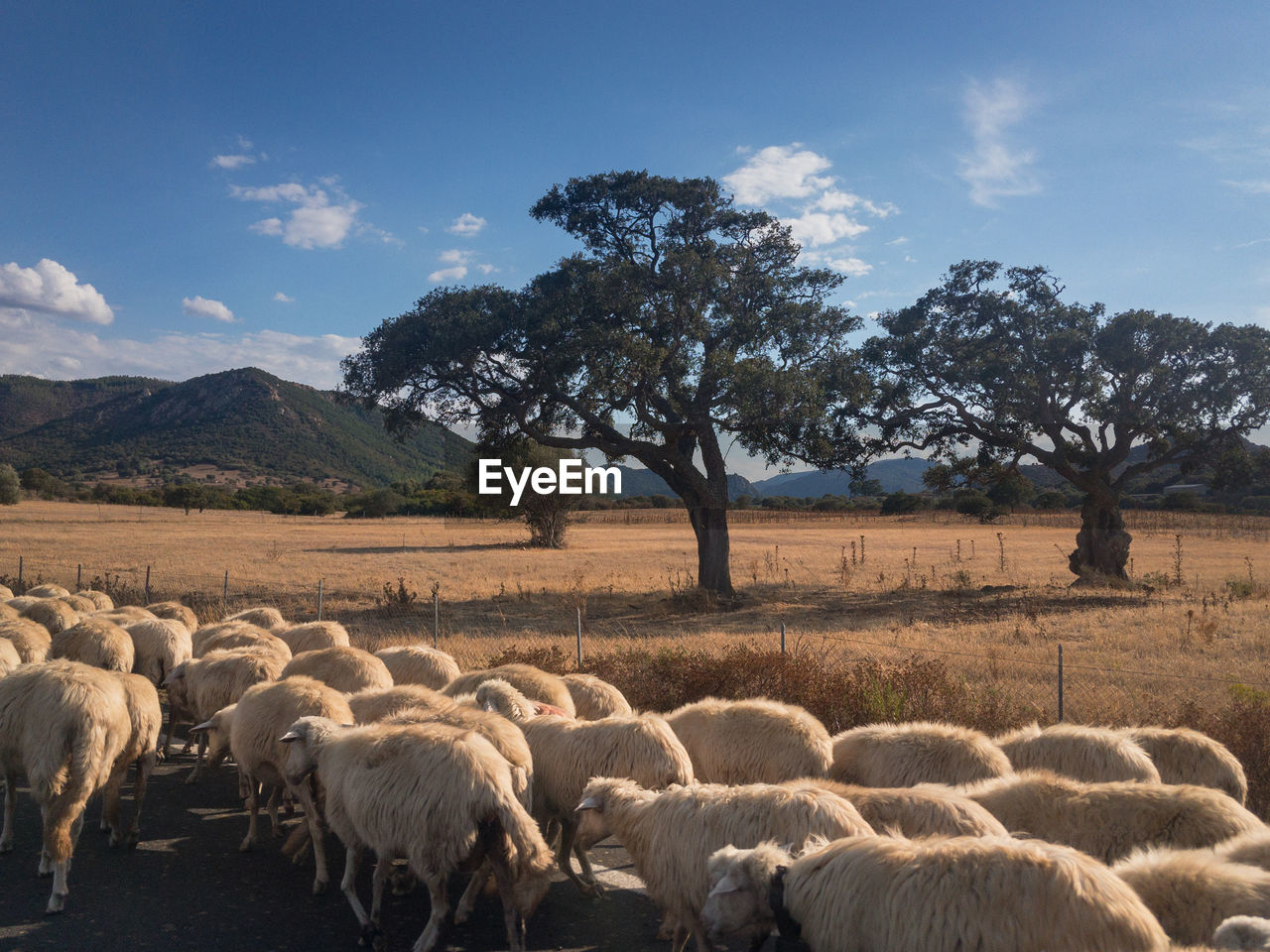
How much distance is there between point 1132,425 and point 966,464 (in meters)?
5.37

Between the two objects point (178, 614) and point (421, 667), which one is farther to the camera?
point (178, 614)

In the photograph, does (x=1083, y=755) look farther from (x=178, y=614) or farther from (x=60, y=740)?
(x=178, y=614)

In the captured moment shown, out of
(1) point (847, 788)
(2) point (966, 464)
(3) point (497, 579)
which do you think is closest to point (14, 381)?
(3) point (497, 579)

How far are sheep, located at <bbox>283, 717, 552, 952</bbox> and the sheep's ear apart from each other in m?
1.45

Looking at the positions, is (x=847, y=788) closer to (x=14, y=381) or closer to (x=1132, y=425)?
(x=1132, y=425)

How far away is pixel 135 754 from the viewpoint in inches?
285

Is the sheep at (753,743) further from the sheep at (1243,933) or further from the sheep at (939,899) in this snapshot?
the sheep at (1243,933)

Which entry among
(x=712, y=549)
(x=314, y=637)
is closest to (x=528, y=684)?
(x=314, y=637)

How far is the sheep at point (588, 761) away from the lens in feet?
21.7

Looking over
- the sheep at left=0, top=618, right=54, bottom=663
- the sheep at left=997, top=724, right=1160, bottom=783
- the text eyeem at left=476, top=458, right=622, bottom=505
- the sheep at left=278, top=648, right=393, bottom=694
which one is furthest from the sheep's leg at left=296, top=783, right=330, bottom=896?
the text eyeem at left=476, top=458, right=622, bottom=505

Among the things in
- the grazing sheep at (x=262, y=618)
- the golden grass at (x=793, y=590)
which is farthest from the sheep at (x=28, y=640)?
the golden grass at (x=793, y=590)

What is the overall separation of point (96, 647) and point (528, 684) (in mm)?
5883

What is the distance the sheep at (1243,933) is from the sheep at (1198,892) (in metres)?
0.48

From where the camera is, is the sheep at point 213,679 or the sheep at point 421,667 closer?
the sheep at point 213,679
